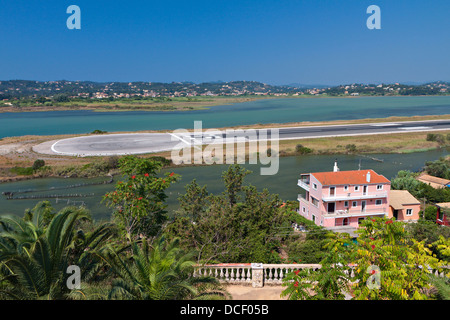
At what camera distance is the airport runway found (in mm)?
53969

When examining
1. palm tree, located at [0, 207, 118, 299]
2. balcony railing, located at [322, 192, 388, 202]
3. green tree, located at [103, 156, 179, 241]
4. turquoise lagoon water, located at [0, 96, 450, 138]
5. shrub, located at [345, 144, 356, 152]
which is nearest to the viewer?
palm tree, located at [0, 207, 118, 299]

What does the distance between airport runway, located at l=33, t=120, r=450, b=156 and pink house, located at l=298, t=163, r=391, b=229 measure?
35037 millimetres

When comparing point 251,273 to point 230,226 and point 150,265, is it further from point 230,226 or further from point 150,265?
point 230,226

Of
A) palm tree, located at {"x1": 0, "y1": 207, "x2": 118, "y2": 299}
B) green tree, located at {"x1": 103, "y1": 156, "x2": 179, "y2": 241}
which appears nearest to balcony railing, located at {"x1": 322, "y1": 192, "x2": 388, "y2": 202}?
green tree, located at {"x1": 103, "y1": 156, "x2": 179, "y2": 241}

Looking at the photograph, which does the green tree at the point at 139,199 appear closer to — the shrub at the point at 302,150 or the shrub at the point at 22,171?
the shrub at the point at 22,171

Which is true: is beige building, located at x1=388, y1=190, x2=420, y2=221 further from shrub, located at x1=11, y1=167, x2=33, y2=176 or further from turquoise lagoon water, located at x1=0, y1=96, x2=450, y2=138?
turquoise lagoon water, located at x1=0, y1=96, x2=450, y2=138

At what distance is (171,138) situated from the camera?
208ft

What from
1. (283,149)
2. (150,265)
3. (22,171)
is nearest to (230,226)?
(150,265)

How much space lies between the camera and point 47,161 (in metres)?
46.6

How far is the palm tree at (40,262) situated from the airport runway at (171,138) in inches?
1719

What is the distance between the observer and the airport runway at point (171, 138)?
177 ft

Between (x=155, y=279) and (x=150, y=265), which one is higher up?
(x=150, y=265)

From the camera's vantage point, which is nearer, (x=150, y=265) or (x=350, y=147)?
(x=150, y=265)

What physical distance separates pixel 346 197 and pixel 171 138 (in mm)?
45905
